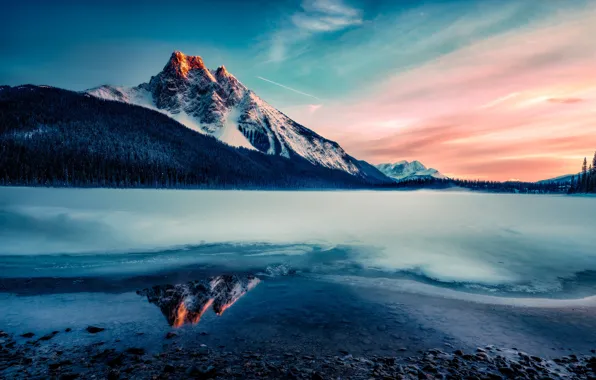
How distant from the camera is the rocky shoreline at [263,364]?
5.92 metres

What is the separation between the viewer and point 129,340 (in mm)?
7207

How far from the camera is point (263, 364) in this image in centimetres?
633

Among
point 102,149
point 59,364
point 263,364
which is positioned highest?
point 102,149

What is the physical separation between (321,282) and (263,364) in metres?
5.97

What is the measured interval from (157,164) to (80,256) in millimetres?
111126

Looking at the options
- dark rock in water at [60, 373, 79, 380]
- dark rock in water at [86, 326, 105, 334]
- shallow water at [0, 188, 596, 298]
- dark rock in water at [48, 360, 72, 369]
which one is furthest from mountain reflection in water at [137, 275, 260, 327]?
dark rock in water at [60, 373, 79, 380]

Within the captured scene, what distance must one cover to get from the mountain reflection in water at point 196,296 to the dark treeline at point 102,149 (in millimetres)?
98456

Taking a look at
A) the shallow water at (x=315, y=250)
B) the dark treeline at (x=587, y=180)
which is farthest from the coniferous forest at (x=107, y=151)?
the shallow water at (x=315, y=250)

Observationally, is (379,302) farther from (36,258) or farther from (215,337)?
(36,258)

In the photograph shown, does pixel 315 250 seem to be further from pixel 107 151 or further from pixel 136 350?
pixel 107 151

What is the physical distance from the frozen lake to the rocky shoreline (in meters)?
0.50

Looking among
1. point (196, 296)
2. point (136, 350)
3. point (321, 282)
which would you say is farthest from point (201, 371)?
point (321, 282)

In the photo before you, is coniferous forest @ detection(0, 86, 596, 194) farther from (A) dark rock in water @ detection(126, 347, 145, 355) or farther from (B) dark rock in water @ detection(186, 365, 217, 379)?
(B) dark rock in water @ detection(186, 365, 217, 379)

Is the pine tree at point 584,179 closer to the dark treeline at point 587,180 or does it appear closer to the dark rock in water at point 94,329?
the dark treeline at point 587,180
